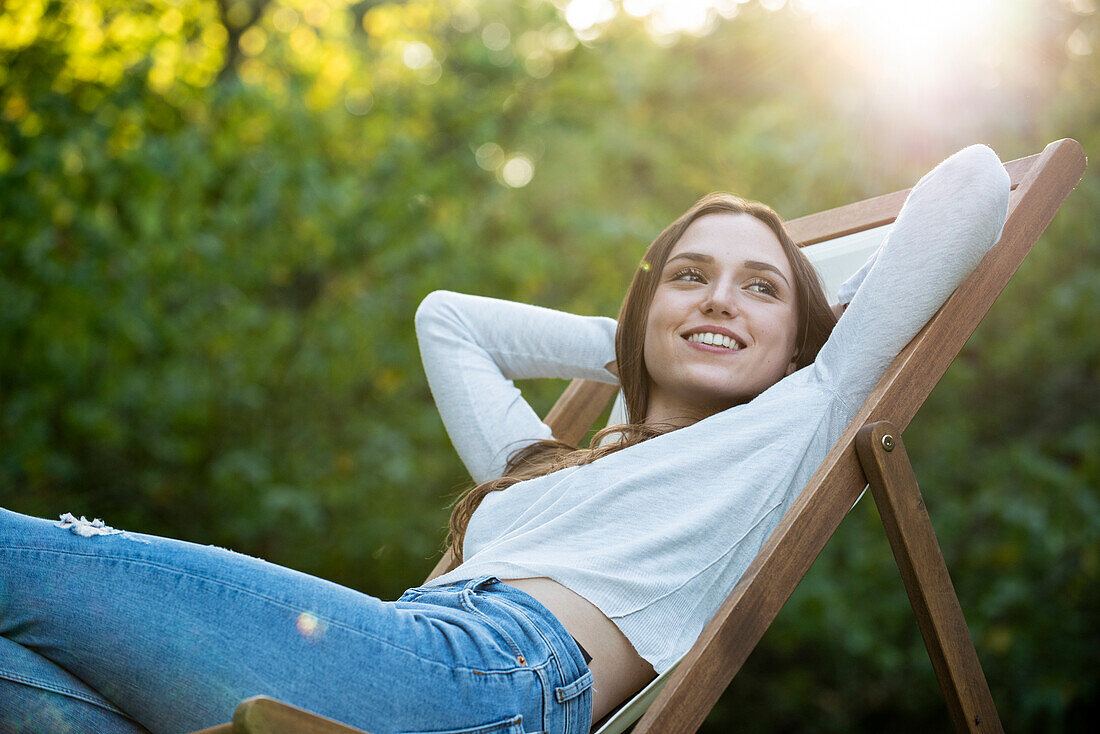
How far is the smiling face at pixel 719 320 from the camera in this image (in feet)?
5.27

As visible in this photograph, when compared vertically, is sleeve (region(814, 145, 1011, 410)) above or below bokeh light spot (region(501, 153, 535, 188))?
below

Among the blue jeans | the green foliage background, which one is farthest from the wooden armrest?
the green foliage background

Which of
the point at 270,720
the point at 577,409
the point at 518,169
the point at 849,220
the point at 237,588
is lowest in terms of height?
the point at 270,720

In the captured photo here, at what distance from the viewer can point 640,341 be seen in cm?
178

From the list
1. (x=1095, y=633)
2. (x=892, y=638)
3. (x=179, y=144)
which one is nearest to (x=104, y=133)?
(x=179, y=144)

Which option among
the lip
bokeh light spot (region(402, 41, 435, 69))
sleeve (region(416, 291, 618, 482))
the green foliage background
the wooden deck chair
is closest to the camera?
the wooden deck chair

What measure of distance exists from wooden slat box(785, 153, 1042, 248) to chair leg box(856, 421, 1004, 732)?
0.79m

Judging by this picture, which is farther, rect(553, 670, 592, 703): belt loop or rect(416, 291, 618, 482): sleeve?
rect(416, 291, 618, 482): sleeve

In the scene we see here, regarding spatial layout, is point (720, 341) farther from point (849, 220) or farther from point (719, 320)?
point (849, 220)

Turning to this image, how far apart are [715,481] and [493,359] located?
0.75 m

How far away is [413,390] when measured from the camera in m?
3.80

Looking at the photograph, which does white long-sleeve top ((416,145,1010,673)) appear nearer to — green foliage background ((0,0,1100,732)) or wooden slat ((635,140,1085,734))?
wooden slat ((635,140,1085,734))

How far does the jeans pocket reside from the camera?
3.55 feet

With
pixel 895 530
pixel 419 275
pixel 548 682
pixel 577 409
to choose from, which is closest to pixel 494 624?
pixel 548 682
